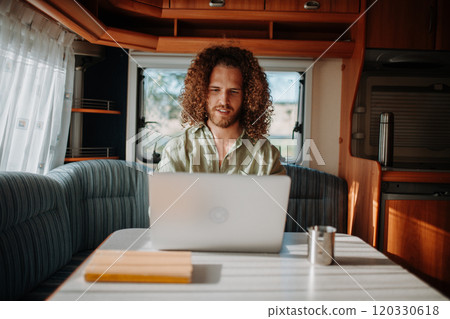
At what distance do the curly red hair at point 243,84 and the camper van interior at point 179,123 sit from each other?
26 centimetres

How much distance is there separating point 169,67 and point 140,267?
2144 millimetres

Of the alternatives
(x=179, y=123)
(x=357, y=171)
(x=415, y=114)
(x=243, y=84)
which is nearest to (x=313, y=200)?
(x=357, y=171)

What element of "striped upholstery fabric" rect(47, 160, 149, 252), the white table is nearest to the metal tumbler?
the white table

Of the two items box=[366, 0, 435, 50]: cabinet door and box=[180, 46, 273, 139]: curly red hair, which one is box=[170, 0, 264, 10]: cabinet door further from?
box=[366, 0, 435, 50]: cabinet door

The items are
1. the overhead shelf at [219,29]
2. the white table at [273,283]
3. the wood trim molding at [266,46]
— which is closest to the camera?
the white table at [273,283]

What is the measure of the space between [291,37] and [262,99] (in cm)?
76

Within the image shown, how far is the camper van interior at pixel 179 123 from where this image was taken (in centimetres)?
183

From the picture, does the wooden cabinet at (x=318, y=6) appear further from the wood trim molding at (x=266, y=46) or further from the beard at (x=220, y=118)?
the beard at (x=220, y=118)

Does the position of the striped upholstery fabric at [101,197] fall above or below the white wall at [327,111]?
below

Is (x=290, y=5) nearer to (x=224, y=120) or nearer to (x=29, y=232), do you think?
(x=224, y=120)

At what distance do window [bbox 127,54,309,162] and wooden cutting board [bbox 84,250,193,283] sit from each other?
73.3 inches

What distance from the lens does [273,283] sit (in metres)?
0.98

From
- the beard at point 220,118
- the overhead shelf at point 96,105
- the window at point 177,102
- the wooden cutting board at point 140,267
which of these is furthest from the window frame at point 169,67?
the wooden cutting board at point 140,267

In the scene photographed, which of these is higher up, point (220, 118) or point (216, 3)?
point (216, 3)
